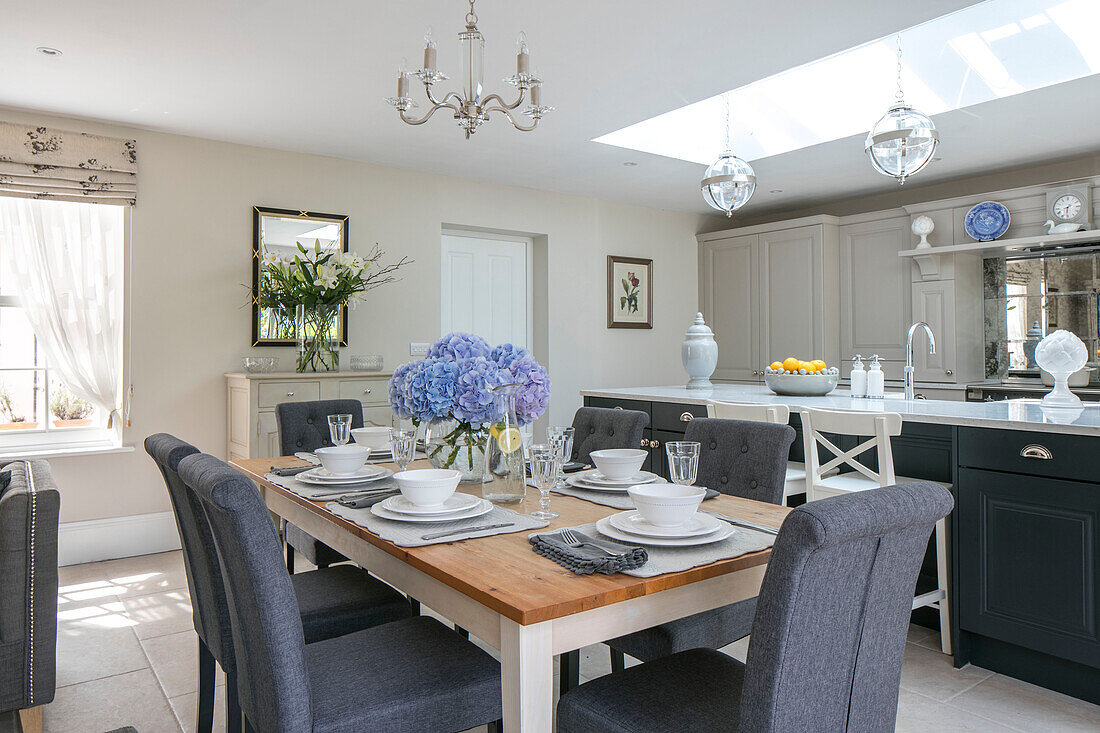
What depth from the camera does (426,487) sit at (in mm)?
1525

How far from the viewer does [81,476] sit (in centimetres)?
392

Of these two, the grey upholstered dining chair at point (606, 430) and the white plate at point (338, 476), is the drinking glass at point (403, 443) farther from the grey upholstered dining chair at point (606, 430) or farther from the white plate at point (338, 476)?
the grey upholstered dining chair at point (606, 430)

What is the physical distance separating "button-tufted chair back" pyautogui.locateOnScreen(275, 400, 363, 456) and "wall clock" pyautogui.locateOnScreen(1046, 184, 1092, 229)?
4.48 meters

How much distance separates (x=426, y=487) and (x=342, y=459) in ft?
1.95

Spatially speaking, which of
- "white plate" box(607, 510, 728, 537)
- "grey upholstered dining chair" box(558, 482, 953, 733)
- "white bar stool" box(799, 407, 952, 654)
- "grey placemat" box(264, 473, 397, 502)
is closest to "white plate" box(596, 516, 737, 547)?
"white plate" box(607, 510, 728, 537)

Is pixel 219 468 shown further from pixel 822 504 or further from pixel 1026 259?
pixel 1026 259

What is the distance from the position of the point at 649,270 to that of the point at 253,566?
5.48m

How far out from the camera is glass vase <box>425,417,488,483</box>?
6.25ft

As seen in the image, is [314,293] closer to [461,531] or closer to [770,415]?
[770,415]

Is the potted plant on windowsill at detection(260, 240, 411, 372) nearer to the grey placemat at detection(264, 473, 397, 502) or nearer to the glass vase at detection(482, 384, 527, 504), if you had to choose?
the grey placemat at detection(264, 473, 397, 502)

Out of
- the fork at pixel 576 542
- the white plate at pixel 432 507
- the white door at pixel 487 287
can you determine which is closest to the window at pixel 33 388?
the white door at pixel 487 287

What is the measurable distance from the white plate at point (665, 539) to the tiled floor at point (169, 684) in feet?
4.03

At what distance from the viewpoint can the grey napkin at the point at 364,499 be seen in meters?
1.70

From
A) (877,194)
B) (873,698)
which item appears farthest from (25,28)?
(877,194)
